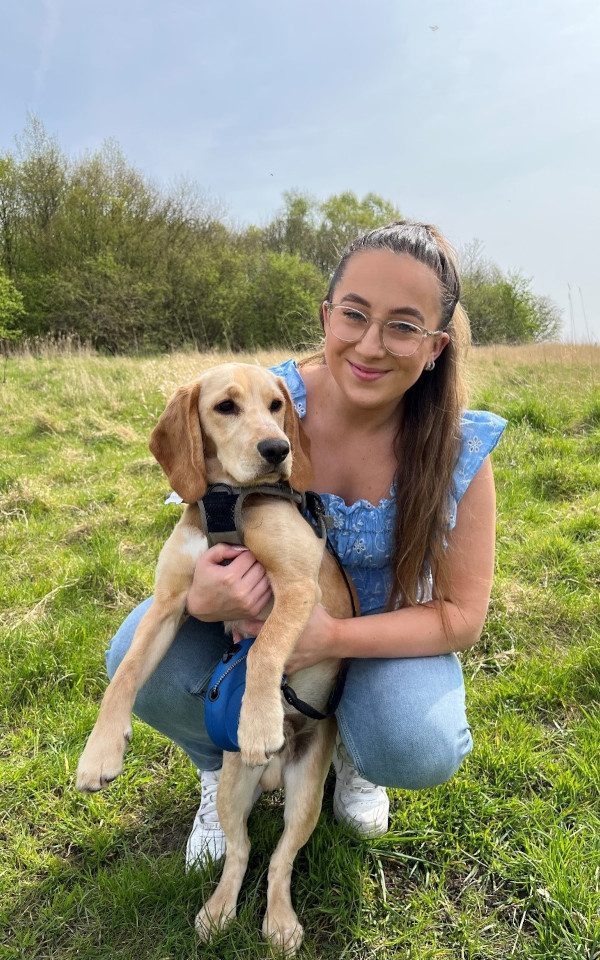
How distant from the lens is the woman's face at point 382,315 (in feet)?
7.00

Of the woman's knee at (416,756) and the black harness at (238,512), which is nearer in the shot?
the woman's knee at (416,756)

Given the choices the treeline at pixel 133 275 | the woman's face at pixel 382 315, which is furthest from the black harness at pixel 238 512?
the treeline at pixel 133 275

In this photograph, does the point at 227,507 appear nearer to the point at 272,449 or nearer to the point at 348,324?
the point at 272,449

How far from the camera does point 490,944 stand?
188cm

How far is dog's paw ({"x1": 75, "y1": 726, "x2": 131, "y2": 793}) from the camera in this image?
1876 mm

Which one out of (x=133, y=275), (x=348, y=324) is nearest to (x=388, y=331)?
(x=348, y=324)

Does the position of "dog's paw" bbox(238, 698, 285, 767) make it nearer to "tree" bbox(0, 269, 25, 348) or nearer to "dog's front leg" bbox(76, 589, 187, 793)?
"dog's front leg" bbox(76, 589, 187, 793)

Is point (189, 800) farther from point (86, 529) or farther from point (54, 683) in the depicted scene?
point (86, 529)

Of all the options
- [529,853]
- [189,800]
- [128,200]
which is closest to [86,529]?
[189,800]

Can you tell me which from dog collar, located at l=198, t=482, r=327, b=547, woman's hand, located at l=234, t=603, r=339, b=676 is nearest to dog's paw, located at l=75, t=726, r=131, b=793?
woman's hand, located at l=234, t=603, r=339, b=676

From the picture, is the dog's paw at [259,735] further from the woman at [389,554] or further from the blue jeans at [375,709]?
the blue jeans at [375,709]

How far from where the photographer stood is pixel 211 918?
76.3 inches

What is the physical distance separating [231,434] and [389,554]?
75 centimetres

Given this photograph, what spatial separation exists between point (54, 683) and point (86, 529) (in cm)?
197
